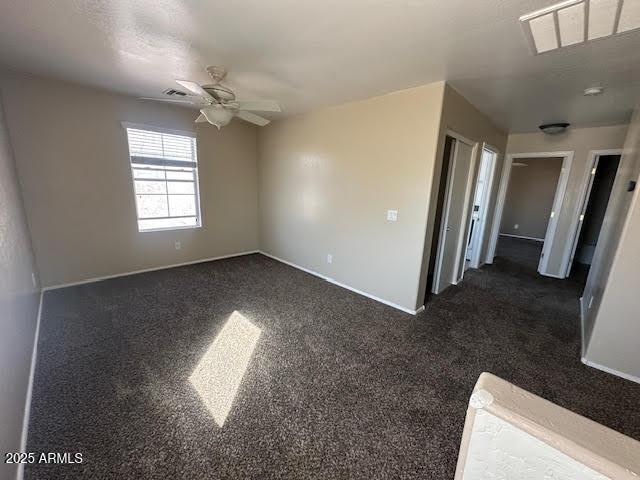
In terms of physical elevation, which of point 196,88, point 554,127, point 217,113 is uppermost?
point 554,127

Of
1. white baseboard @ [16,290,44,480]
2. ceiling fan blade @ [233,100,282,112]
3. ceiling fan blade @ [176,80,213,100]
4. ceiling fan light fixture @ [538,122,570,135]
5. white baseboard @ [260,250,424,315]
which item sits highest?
ceiling fan light fixture @ [538,122,570,135]

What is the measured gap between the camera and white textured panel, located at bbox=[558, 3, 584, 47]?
1.49 m

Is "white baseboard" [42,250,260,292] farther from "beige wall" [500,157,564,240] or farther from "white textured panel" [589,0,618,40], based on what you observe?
"beige wall" [500,157,564,240]

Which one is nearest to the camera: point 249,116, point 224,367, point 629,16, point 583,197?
point 629,16

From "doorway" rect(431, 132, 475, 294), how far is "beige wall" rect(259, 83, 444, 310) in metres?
0.62

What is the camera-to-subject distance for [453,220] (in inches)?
143

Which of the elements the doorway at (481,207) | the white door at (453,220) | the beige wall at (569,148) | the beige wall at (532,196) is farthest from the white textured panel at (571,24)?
the beige wall at (532,196)

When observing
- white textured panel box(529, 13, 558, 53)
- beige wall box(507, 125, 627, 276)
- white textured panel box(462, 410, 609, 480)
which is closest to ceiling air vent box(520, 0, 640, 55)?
white textured panel box(529, 13, 558, 53)

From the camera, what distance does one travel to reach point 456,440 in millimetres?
1580

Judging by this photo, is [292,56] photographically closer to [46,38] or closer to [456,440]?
[46,38]

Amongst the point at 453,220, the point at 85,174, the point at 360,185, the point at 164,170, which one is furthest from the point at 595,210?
the point at 85,174

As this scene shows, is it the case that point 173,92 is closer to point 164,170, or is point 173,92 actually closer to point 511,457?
point 164,170

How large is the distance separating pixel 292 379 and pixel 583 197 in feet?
17.1

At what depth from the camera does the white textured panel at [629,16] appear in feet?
4.58
